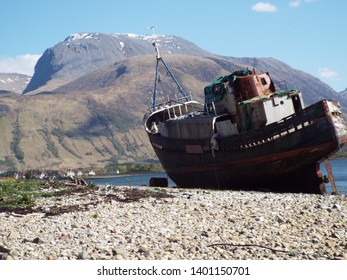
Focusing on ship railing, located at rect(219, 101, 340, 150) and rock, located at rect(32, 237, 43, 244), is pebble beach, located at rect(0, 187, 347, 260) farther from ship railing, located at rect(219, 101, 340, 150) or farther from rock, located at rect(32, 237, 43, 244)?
ship railing, located at rect(219, 101, 340, 150)

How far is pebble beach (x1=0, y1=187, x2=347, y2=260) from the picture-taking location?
12.8m

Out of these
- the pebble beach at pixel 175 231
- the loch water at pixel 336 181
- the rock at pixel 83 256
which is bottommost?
the loch water at pixel 336 181

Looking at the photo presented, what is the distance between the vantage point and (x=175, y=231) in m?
16.0

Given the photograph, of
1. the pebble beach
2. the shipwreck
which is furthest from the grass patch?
the shipwreck

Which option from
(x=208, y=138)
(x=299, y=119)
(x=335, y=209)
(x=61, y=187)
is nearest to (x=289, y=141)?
(x=299, y=119)

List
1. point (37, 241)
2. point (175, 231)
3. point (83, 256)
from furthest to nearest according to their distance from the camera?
point (175, 231) → point (37, 241) → point (83, 256)

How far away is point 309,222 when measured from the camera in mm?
17719

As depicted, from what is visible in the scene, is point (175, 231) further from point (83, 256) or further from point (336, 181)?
point (336, 181)

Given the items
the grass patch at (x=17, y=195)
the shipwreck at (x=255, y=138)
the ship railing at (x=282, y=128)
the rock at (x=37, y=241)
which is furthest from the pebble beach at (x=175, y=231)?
the ship railing at (x=282, y=128)

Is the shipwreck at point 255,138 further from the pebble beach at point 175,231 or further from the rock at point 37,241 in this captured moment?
the rock at point 37,241

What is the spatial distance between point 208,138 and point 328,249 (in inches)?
1014

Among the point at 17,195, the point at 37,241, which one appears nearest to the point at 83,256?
the point at 37,241

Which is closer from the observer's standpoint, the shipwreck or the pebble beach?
the pebble beach

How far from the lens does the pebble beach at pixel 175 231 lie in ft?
42.1
